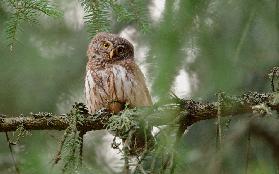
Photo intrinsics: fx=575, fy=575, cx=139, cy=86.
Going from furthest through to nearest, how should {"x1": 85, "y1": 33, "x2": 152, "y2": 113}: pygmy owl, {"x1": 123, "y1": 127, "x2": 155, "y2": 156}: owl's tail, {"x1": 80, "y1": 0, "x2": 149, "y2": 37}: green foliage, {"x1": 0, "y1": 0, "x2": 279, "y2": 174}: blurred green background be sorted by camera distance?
{"x1": 85, "y1": 33, "x2": 152, "y2": 113}: pygmy owl, {"x1": 80, "y1": 0, "x2": 149, "y2": 37}: green foliage, {"x1": 123, "y1": 127, "x2": 155, "y2": 156}: owl's tail, {"x1": 0, "y1": 0, "x2": 279, "y2": 174}: blurred green background

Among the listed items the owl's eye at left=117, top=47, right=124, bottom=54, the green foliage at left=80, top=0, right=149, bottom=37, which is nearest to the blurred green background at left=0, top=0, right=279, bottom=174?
the green foliage at left=80, top=0, right=149, bottom=37

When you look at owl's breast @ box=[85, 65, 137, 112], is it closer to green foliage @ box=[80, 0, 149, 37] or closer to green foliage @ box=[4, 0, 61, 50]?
green foliage @ box=[80, 0, 149, 37]

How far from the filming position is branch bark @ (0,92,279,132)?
2.30 meters

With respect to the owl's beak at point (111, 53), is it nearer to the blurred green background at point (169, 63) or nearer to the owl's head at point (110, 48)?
the owl's head at point (110, 48)

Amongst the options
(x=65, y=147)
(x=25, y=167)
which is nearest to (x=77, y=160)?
(x=65, y=147)

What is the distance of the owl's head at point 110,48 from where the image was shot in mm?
3758

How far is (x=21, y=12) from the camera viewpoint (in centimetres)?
226

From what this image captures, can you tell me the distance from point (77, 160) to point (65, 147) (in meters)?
0.16

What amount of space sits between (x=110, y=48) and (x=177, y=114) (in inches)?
61.6

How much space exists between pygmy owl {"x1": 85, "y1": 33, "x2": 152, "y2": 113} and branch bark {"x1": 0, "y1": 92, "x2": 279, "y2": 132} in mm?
469

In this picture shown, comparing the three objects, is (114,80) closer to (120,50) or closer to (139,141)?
(120,50)

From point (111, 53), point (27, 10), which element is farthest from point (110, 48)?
point (27, 10)

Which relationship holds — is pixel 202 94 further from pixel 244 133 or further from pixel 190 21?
pixel 190 21

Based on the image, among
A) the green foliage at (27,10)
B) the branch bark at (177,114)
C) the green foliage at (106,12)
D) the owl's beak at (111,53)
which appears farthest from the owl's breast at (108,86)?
the green foliage at (27,10)
